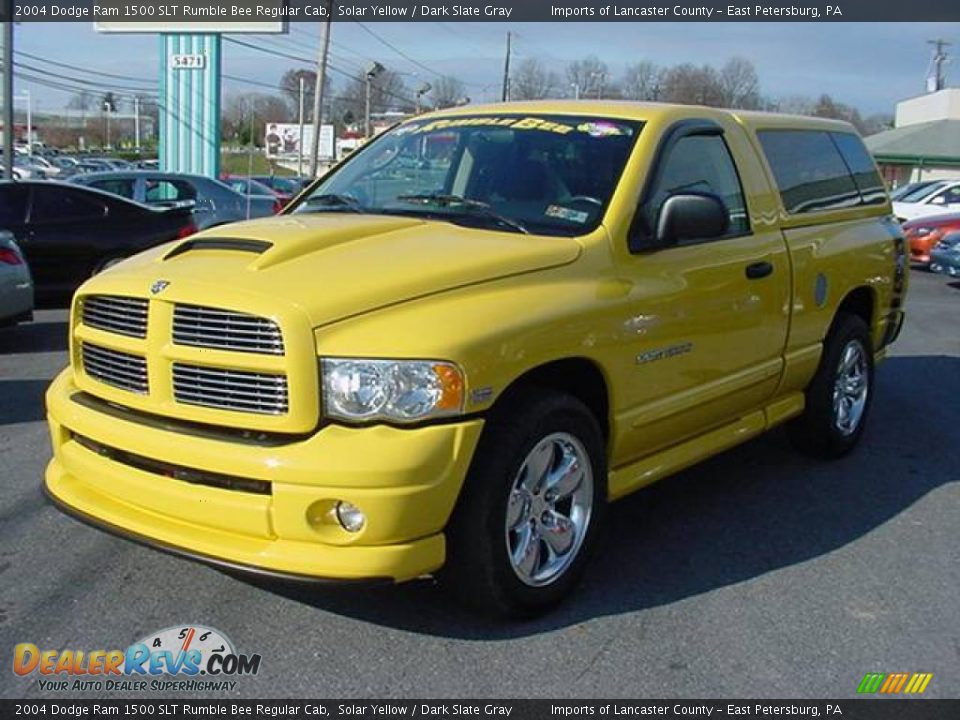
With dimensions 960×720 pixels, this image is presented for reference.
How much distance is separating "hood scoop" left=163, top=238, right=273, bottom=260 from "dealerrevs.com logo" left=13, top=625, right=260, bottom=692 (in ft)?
4.58

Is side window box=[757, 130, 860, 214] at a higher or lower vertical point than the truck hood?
higher

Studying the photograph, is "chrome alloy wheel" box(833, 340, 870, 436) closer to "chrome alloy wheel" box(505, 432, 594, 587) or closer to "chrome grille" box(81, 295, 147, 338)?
"chrome alloy wheel" box(505, 432, 594, 587)

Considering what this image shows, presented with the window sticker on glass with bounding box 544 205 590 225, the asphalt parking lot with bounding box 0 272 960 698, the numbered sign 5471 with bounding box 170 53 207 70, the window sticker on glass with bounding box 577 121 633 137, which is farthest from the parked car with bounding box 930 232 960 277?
the numbered sign 5471 with bounding box 170 53 207 70

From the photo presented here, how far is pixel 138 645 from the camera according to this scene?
3588 millimetres

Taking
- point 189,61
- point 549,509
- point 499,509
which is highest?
point 189,61

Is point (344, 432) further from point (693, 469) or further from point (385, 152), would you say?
point (693, 469)

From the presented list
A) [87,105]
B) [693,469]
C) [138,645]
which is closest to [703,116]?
[693,469]

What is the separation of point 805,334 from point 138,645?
12.1 feet

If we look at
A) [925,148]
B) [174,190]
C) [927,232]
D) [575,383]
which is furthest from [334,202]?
[925,148]

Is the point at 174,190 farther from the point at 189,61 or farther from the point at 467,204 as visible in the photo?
the point at 189,61

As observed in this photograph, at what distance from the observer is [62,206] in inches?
415

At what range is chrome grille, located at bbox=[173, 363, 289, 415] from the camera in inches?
132

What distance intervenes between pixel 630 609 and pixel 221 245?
209 cm
